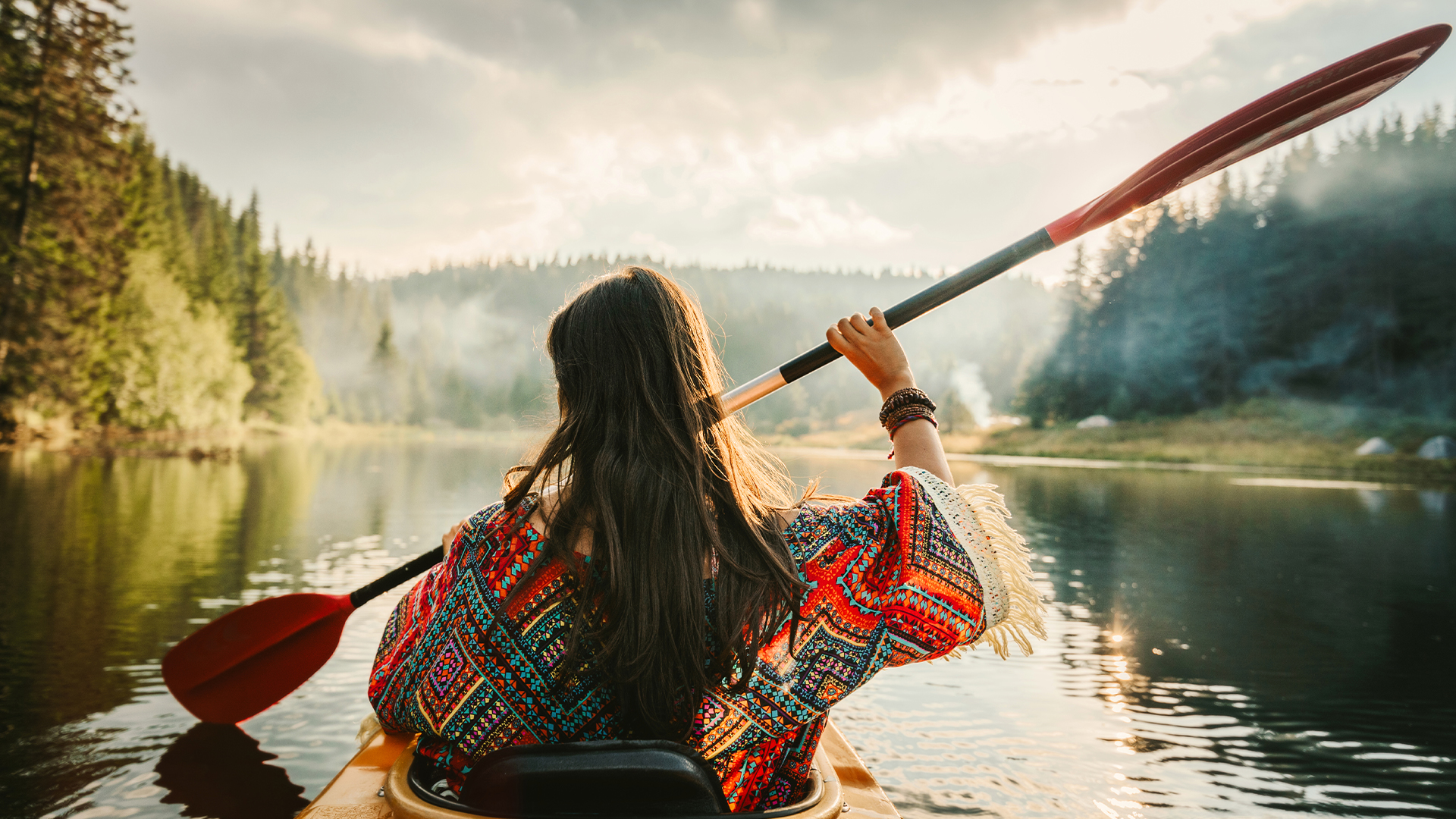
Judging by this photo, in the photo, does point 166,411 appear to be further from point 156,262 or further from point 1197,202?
point 1197,202

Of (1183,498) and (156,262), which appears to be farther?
(156,262)

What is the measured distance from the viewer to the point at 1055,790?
369 cm

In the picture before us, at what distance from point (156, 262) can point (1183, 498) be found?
117 feet

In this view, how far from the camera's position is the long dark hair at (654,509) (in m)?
1.44

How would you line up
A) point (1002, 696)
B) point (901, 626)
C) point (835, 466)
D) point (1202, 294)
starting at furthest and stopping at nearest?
point (1202, 294) → point (835, 466) → point (1002, 696) → point (901, 626)

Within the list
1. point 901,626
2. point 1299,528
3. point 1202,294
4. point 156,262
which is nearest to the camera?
point 901,626

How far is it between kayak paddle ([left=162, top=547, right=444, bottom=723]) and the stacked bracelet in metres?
2.97

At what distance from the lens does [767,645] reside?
4.94 ft

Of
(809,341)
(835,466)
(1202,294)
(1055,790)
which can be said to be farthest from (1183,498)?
(809,341)

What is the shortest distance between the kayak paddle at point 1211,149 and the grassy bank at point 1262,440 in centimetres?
3162

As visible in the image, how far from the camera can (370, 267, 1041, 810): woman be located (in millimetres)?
1459

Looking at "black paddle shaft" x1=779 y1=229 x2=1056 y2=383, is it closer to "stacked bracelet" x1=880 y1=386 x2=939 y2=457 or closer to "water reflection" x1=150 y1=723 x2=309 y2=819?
"stacked bracelet" x1=880 y1=386 x2=939 y2=457

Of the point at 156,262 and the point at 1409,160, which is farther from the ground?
the point at 1409,160

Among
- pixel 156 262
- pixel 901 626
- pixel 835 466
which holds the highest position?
pixel 156 262
